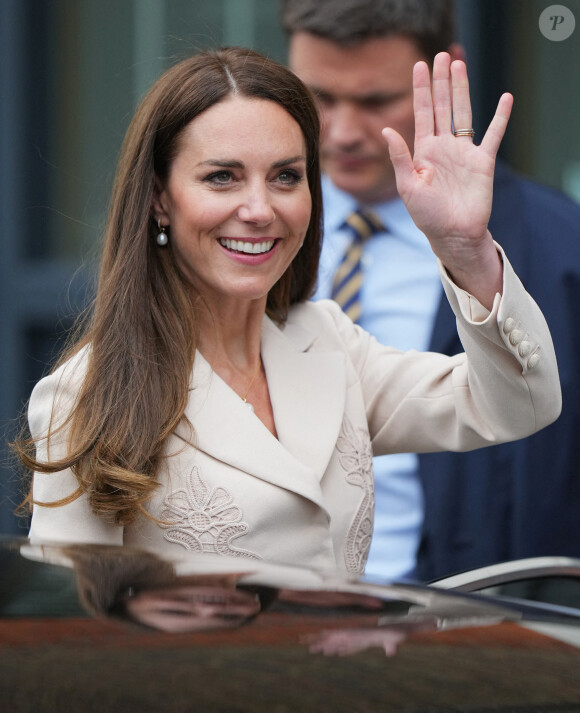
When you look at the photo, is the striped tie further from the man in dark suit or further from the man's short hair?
the man's short hair

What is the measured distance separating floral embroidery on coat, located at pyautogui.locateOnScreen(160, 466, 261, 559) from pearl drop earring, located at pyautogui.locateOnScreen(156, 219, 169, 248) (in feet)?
1.70

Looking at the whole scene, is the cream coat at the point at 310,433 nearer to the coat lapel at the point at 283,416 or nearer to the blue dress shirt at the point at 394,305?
the coat lapel at the point at 283,416

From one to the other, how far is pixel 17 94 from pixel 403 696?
470 cm

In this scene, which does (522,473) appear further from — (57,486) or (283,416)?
(57,486)

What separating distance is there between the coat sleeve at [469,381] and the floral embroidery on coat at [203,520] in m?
0.55

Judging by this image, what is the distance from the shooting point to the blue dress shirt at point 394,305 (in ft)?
12.6

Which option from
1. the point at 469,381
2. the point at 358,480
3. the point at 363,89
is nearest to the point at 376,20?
the point at 363,89

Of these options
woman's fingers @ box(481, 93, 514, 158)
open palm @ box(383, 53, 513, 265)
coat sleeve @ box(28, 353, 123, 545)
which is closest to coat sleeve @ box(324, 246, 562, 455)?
open palm @ box(383, 53, 513, 265)

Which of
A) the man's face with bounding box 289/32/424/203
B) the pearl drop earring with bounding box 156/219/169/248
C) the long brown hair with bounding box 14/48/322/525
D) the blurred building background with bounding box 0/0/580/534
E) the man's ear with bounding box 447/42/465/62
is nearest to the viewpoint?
the long brown hair with bounding box 14/48/322/525

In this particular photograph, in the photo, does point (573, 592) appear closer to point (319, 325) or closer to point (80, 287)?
point (319, 325)

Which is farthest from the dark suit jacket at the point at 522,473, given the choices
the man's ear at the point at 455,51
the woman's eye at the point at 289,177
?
the woman's eye at the point at 289,177

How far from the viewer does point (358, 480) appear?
239 centimetres

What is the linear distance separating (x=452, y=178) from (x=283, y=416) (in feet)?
2.02

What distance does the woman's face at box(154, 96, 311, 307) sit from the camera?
226 cm
